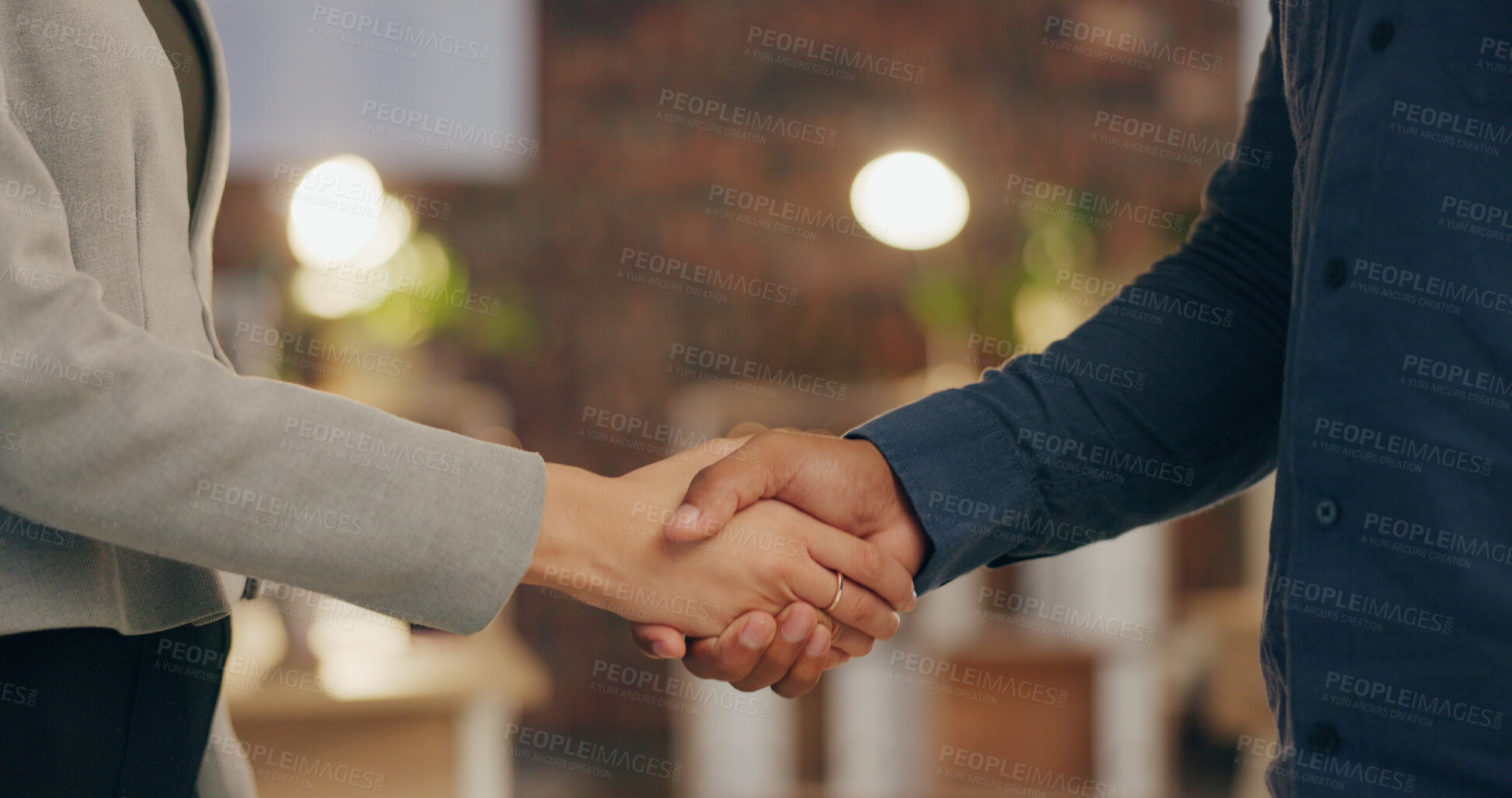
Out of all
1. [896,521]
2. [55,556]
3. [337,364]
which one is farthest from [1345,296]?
[337,364]

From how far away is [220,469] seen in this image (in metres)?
0.76

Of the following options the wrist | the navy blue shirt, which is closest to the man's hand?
the wrist

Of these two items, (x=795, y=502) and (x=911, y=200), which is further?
(x=911, y=200)

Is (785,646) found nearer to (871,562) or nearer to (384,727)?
(871,562)

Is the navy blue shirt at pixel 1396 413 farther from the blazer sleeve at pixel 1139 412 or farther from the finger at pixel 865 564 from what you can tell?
the finger at pixel 865 564

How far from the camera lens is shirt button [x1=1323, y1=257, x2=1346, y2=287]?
0.76 meters

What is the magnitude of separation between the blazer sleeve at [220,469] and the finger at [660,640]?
349 mm

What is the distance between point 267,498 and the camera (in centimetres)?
78

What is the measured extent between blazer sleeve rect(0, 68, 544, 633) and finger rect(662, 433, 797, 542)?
269 millimetres

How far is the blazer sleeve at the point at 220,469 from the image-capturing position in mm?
702

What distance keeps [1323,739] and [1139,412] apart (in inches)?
17.7

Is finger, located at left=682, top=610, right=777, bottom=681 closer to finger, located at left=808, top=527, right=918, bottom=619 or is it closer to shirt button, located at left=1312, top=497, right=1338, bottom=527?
finger, located at left=808, top=527, right=918, bottom=619

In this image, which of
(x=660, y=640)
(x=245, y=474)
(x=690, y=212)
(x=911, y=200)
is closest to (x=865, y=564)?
(x=660, y=640)

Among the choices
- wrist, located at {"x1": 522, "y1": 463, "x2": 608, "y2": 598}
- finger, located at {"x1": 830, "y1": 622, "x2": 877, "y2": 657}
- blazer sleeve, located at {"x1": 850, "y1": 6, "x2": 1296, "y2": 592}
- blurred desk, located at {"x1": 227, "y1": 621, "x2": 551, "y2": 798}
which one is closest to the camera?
wrist, located at {"x1": 522, "y1": 463, "x2": 608, "y2": 598}
